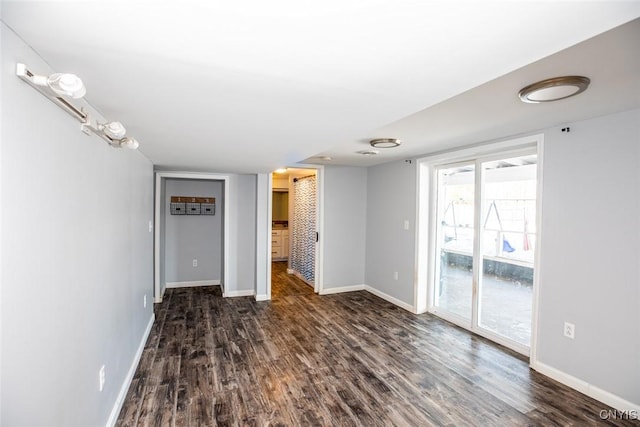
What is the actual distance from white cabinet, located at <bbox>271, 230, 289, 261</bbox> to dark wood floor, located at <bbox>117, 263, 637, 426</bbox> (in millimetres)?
4275

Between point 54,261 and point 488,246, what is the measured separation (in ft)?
12.4

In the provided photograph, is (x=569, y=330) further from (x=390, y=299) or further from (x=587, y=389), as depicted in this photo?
(x=390, y=299)

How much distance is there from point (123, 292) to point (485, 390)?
115 inches

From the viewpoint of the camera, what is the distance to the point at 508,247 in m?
3.42

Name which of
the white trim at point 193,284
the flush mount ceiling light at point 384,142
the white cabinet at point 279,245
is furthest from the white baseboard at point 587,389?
the white cabinet at point 279,245

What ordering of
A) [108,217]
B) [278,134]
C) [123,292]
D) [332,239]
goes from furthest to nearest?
[332,239] < [123,292] < [278,134] < [108,217]

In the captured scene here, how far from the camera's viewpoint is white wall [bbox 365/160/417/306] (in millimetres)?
4520

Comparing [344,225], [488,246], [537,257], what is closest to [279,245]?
[344,225]

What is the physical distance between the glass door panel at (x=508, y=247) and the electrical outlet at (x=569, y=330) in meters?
0.56

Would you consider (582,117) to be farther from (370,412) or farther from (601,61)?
(370,412)

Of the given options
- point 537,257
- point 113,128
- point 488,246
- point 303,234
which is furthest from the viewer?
point 303,234

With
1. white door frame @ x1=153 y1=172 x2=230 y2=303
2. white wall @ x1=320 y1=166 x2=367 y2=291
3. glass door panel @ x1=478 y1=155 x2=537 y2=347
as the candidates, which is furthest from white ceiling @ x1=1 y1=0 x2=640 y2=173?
white wall @ x1=320 y1=166 x2=367 y2=291

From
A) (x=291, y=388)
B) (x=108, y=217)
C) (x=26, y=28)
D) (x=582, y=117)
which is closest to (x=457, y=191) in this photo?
→ (x=582, y=117)

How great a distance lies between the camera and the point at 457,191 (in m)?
4.09
